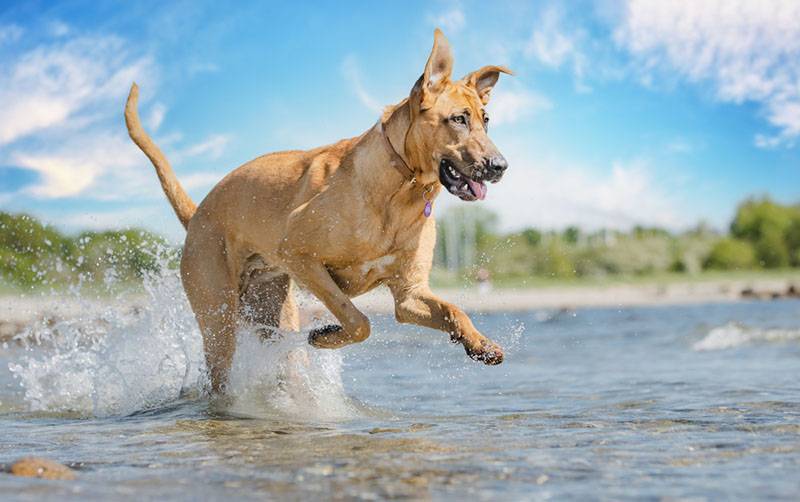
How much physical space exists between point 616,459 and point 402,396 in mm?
3896

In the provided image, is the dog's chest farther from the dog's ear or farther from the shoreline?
the shoreline

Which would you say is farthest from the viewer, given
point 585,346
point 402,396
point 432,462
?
point 585,346

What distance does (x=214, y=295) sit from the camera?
7398 millimetres

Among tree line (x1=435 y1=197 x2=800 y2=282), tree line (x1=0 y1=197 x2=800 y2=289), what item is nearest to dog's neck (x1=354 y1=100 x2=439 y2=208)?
tree line (x1=0 y1=197 x2=800 y2=289)

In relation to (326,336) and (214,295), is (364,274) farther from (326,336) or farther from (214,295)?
(214,295)

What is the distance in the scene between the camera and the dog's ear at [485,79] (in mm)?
6296

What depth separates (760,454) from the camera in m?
4.93

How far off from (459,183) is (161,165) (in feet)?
10.7

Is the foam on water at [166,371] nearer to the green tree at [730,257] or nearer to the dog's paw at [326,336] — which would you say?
the dog's paw at [326,336]

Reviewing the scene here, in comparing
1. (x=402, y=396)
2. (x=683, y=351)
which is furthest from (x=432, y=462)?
(x=683, y=351)

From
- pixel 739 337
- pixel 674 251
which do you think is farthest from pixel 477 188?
pixel 674 251

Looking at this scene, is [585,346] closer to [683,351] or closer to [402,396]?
[683,351]

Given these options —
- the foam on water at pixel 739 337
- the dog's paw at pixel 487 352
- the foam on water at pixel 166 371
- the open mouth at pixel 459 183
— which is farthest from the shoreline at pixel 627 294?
the open mouth at pixel 459 183

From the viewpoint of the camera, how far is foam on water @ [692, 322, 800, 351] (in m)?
15.9
